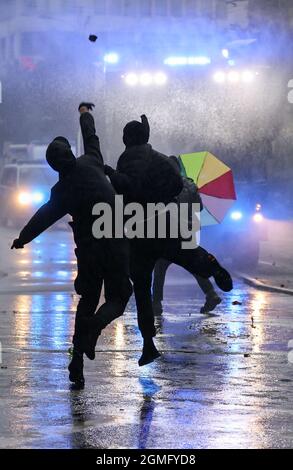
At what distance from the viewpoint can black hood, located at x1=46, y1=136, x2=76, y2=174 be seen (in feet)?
30.6

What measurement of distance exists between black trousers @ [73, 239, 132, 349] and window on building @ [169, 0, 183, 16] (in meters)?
25.7

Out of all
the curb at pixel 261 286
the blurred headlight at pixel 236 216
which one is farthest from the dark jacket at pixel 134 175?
the blurred headlight at pixel 236 216

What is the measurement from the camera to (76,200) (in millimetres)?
9352

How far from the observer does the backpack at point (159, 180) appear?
32.5 ft

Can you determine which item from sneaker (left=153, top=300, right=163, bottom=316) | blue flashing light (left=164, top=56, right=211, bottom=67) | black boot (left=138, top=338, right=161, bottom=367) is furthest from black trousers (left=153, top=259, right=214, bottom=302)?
blue flashing light (left=164, top=56, right=211, bottom=67)

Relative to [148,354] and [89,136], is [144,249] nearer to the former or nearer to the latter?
[148,354]

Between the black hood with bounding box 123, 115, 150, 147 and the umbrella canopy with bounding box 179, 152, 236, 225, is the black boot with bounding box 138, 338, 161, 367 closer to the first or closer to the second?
the black hood with bounding box 123, 115, 150, 147

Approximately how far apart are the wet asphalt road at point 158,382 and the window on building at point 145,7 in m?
18.4

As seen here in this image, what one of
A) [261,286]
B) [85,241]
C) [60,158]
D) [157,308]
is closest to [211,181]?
[157,308]

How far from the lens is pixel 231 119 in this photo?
1164 inches

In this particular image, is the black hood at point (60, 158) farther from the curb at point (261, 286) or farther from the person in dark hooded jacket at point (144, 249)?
the curb at point (261, 286)

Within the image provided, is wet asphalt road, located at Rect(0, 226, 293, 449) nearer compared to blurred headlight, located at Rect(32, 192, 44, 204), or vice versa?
wet asphalt road, located at Rect(0, 226, 293, 449)

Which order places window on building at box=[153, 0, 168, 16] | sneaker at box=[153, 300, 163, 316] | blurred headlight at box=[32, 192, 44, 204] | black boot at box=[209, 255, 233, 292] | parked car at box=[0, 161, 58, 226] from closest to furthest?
black boot at box=[209, 255, 233, 292]
sneaker at box=[153, 300, 163, 316]
window on building at box=[153, 0, 168, 16]
blurred headlight at box=[32, 192, 44, 204]
parked car at box=[0, 161, 58, 226]

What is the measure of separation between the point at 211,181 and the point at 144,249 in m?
5.59
